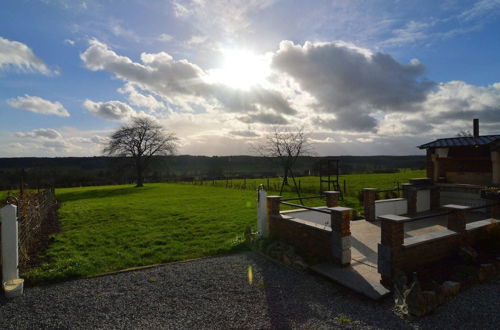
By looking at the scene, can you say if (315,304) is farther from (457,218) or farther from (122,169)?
(122,169)

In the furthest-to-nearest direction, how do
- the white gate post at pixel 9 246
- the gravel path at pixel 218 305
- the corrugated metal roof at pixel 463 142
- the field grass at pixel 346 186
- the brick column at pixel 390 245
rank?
the field grass at pixel 346 186, the corrugated metal roof at pixel 463 142, the white gate post at pixel 9 246, the brick column at pixel 390 245, the gravel path at pixel 218 305

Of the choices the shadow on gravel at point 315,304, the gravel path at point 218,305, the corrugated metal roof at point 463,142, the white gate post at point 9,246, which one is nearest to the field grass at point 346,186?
the corrugated metal roof at point 463,142

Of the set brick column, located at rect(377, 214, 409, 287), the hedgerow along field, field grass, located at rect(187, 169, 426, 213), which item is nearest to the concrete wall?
field grass, located at rect(187, 169, 426, 213)

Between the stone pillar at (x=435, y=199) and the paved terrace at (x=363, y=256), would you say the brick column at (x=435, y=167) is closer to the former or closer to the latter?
the stone pillar at (x=435, y=199)

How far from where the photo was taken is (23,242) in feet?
24.2

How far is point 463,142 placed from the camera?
502 inches

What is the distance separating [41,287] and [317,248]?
6.21m

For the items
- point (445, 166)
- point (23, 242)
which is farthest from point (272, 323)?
point (445, 166)

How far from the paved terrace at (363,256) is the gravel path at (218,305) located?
213 mm

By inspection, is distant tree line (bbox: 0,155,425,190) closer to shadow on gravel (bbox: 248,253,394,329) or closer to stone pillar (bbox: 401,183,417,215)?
stone pillar (bbox: 401,183,417,215)

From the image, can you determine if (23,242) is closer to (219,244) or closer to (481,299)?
(219,244)

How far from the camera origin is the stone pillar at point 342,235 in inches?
244

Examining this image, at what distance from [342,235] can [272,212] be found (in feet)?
9.61

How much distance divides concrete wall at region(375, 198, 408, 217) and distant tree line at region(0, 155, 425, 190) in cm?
722
